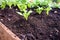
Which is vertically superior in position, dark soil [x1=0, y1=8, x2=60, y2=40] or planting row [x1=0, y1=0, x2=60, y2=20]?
planting row [x1=0, y1=0, x2=60, y2=20]

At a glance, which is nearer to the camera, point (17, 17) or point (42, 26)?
point (42, 26)

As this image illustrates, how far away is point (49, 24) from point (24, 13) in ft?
0.86

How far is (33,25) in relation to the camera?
5.08 ft

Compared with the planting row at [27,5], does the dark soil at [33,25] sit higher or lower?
lower

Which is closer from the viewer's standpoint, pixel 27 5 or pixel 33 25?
pixel 33 25

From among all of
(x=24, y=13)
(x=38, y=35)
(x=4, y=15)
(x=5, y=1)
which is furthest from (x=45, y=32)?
(x=5, y=1)

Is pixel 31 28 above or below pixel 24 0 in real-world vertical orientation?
below

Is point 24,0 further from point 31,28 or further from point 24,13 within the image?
point 31,28

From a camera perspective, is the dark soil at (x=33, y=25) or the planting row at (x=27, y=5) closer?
the dark soil at (x=33, y=25)

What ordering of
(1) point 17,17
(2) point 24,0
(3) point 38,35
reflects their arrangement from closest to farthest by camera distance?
(3) point 38,35
(1) point 17,17
(2) point 24,0

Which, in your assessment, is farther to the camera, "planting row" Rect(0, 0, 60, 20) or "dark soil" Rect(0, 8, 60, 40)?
"planting row" Rect(0, 0, 60, 20)

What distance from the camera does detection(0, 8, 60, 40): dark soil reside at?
4.65ft

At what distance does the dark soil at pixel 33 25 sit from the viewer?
4.65ft

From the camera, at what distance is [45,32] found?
1474 mm
